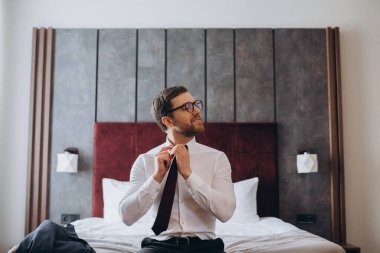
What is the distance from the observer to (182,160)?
201 centimetres

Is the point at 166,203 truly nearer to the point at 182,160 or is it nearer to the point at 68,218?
the point at 182,160

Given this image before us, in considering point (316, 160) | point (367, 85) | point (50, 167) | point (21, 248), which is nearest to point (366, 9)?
point (367, 85)

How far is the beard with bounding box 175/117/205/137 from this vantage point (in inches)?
83.7

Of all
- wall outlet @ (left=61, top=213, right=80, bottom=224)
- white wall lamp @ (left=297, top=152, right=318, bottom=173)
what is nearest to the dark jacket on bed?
wall outlet @ (left=61, top=213, right=80, bottom=224)

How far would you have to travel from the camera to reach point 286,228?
3.05 metres

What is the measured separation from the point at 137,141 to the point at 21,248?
6.53 feet

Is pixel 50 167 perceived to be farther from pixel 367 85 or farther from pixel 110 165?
pixel 367 85

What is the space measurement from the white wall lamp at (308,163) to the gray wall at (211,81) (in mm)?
133

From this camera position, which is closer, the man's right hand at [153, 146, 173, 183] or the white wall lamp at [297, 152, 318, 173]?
the man's right hand at [153, 146, 173, 183]

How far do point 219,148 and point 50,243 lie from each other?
7.06 feet

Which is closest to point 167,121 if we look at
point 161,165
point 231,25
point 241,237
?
point 161,165

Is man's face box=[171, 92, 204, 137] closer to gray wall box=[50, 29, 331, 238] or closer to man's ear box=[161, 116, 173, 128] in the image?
man's ear box=[161, 116, 173, 128]

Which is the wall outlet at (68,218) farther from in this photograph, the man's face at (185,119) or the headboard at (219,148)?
the man's face at (185,119)

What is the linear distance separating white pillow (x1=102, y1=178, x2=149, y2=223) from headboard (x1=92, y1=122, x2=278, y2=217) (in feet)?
0.40
